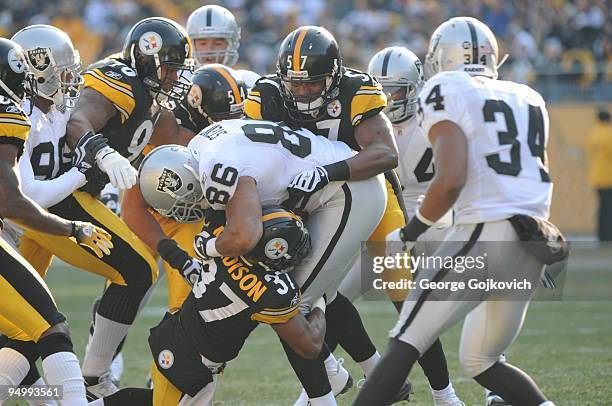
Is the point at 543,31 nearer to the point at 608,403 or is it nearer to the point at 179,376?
the point at 608,403

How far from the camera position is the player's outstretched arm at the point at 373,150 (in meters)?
4.70

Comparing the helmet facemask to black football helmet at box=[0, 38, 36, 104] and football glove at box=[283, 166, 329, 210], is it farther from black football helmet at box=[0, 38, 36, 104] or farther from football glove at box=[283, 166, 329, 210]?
black football helmet at box=[0, 38, 36, 104]

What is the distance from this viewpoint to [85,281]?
1143 centimetres

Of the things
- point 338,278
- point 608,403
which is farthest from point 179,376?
point 608,403

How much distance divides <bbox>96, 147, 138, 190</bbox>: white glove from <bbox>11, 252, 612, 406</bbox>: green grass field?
143 cm

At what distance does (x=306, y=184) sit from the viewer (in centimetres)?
449

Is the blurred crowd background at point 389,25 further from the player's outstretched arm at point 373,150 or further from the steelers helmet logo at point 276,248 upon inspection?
the steelers helmet logo at point 276,248

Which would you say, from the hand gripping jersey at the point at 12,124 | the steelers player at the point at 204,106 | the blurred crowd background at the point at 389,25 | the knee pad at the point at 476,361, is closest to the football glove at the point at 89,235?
the hand gripping jersey at the point at 12,124

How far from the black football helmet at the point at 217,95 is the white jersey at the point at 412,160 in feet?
3.57

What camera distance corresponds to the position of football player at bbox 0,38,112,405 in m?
4.24

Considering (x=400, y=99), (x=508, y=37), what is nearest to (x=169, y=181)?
(x=400, y=99)

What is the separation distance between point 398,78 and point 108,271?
203 centimetres

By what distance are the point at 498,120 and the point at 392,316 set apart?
16.0 ft

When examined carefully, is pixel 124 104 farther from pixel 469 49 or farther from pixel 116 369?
pixel 469 49
